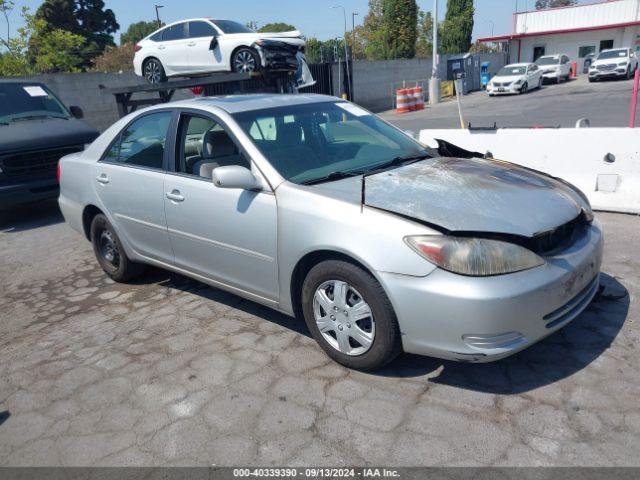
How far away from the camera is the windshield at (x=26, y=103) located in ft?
26.3

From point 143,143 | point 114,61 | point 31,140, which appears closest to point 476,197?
point 143,143

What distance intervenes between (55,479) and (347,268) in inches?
69.8

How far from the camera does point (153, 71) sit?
12.2m

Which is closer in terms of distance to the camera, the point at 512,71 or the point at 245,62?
the point at 245,62

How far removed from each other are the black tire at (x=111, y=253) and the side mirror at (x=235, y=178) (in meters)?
1.86

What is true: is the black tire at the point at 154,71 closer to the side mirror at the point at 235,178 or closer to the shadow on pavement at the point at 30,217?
the shadow on pavement at the point at 30,217

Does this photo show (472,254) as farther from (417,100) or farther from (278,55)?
(417,100)

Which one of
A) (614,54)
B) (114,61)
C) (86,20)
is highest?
(86,20)

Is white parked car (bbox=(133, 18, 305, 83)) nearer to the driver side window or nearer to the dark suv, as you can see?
the dark suv

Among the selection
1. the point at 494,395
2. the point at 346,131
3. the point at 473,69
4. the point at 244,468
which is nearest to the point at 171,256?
the point at 346,131

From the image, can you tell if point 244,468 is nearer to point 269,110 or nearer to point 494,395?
point 494,395

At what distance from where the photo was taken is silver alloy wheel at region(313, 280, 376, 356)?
2.95 meters

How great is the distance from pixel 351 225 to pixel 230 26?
940 centimetres

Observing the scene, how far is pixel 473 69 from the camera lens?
34.7 meters
